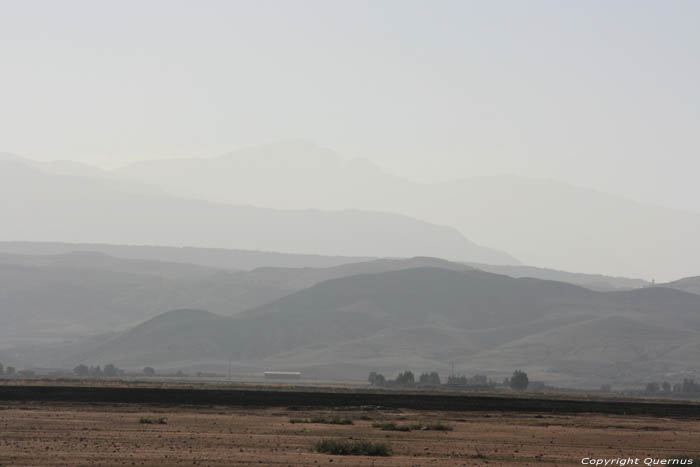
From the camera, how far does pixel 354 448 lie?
43.7 metres

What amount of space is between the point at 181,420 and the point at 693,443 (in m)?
24.7

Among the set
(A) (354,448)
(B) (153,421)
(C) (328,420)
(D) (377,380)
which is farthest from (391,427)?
(D) (377,380)

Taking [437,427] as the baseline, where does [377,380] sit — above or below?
above

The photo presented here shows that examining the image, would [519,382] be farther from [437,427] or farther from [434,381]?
[437,427]

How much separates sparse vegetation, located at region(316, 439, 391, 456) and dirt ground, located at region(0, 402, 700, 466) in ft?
1.65

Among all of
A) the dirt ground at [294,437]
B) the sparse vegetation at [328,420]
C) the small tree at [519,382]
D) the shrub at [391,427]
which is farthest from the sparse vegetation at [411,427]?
the small tree at [519,382]

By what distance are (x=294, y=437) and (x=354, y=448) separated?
6.59m

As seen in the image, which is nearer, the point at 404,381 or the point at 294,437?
the point at 294,437

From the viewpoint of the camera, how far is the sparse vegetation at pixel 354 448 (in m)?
43.2

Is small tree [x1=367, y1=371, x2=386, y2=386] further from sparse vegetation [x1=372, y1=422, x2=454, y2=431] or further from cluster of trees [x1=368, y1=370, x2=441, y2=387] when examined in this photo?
sparse vegetation [x1=372, y1=422, x2=454, y2=431]

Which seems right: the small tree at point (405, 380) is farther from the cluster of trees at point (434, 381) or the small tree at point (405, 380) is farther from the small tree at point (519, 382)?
the small tree at point (519, 382)

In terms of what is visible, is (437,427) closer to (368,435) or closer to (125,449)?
(368,435)

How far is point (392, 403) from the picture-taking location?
75.7 meters

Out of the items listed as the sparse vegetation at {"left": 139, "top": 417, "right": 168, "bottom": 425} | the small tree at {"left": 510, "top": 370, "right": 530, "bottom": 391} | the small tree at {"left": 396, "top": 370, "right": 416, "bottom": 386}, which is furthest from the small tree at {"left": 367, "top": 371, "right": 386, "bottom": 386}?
the sparse vegetation at {"left": 139, "top": 417, "right": 168, "bottom": 425}
